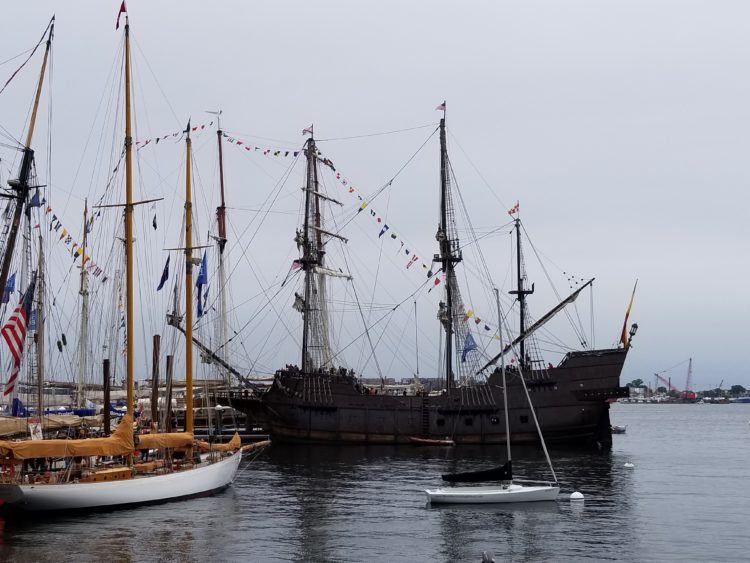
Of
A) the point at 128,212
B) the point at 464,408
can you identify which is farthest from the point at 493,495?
the point at 464,408

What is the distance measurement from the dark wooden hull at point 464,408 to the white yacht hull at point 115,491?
101 feet

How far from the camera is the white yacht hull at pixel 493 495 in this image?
1610 inches

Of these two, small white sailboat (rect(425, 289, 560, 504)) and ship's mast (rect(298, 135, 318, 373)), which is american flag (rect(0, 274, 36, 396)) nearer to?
small white sailboat (rect(425, 289, 560, 504))

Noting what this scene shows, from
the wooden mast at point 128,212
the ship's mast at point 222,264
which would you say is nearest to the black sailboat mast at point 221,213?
the ship's mast at point 222,264

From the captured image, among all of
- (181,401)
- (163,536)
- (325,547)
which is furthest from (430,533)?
(181,401)

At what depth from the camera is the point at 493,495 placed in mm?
40812

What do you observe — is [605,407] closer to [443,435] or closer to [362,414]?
[443,435]

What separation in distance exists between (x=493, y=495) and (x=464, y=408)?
33.1 meters

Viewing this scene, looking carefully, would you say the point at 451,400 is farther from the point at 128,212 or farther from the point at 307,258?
the point at 128,212

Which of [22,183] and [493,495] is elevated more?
[22,183]

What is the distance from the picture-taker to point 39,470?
38.5 meters

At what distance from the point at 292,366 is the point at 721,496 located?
39292 millimetres

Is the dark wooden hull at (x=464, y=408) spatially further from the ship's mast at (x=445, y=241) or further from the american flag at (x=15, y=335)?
the american flag at (x=15, y=335)

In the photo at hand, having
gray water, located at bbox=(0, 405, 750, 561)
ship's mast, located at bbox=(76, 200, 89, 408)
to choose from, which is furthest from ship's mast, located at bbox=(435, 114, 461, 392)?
ship's mast, located at bbox=(76, 200, 89, 408)
